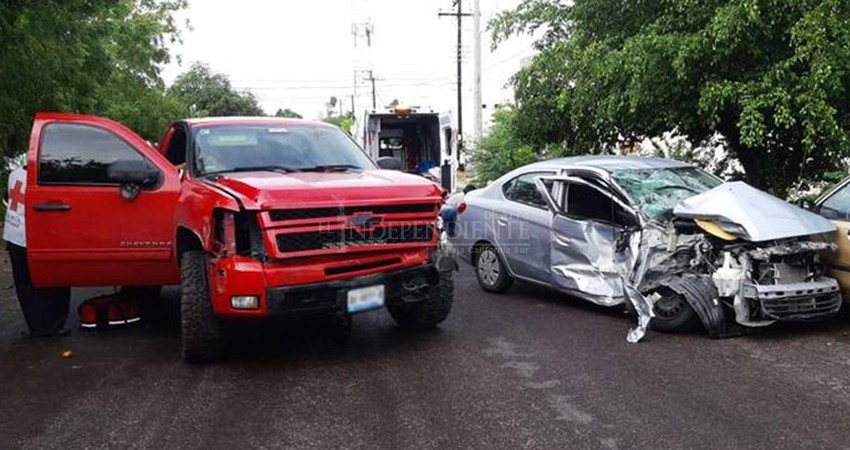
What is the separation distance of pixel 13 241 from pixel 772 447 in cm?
621

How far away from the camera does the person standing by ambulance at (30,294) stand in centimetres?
671

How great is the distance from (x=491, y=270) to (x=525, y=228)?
83 centimetres

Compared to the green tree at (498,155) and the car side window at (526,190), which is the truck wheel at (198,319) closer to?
the car side window at (526,190)

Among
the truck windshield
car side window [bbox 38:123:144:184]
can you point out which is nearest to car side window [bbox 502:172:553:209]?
the truck windshield

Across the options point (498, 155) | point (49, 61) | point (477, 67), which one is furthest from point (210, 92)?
point (49, 61)

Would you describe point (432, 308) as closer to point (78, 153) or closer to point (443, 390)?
point (443, 390)

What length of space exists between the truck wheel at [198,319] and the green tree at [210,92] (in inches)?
1961

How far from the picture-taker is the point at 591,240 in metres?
7.23

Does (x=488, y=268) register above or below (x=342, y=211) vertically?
below

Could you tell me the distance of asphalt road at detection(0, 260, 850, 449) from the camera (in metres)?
4.33

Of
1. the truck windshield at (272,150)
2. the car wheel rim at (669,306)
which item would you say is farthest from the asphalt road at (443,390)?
the truck windshield at (272,150)

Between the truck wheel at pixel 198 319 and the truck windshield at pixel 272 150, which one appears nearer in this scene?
the truck wheel at pixel 198 319

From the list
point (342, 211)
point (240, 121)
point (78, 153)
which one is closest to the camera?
Result: point (342, 211)

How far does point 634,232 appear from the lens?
688 cm
